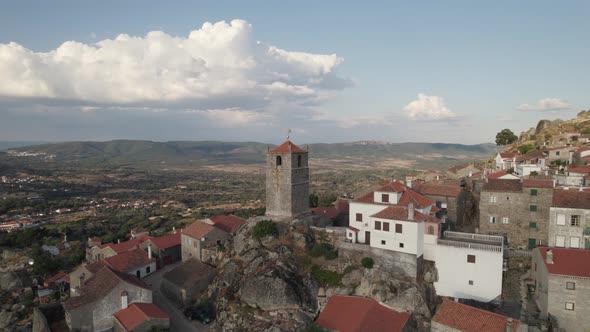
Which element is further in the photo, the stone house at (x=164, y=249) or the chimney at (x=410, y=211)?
the stone house at (x=164, y=249)

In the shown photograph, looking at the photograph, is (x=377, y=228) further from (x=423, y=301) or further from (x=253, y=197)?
(x=253, y=197)

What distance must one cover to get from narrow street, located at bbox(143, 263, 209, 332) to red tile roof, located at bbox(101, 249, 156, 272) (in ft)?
6.65

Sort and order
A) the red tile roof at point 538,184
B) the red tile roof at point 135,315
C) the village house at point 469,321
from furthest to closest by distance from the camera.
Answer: the red tile roof at point 538,184
the red tile roof at point 135,315
the village house at point 469,321

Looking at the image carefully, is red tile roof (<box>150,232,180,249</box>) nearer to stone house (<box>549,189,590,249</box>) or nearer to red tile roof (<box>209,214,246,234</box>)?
red tile roof (<box>209,214,246,234</box>)

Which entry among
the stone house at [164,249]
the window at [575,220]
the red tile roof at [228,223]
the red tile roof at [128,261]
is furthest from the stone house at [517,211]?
the red tile roof at [128,261]

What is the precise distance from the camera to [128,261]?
1781 inches

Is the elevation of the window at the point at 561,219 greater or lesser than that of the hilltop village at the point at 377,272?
greater

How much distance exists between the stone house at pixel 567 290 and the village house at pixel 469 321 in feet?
17.8

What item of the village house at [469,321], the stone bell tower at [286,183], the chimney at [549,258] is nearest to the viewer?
the village house at [469,321]

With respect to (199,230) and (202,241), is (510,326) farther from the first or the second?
(199,230)

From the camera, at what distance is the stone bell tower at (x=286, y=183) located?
42375mm

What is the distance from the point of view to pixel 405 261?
33812mm

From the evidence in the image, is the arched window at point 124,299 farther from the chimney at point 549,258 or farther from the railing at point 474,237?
the chimney at point 549,258

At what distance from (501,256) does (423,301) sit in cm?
747
